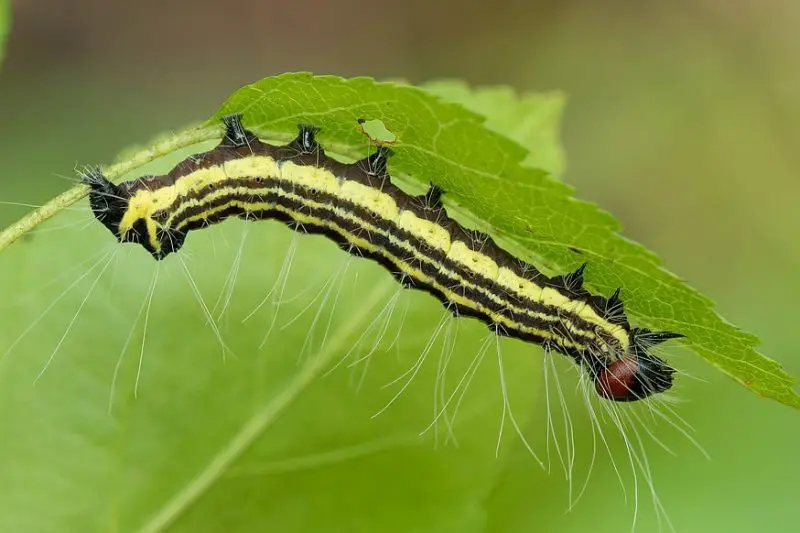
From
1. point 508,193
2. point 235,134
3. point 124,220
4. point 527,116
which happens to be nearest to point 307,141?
point 235,134

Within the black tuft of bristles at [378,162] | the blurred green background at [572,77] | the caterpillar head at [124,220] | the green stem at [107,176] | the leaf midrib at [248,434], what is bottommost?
the leaf midrib at [248,434]

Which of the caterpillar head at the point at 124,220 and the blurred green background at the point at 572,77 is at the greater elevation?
the blurred green background at the point at 572,77

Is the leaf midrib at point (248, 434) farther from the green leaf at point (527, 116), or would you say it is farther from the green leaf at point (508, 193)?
the green leaf at point (527, 116)

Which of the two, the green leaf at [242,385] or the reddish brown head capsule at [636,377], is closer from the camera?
the green leaf at [242,385]

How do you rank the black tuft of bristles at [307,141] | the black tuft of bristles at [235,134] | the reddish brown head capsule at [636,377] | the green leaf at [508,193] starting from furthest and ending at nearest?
1. the reddish brown head capsule at [636,377]
2. the black tuft of bristles at [307,141]
3. the black tuft of bristles at [235,134]
4. the green leaf at [508,193]

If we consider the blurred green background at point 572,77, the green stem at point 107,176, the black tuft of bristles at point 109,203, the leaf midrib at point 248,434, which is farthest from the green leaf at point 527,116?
the blurred green background at point 572,77

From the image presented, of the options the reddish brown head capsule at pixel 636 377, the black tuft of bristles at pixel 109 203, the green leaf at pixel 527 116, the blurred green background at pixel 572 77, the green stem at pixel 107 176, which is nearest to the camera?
the green stem at pixel 107 176

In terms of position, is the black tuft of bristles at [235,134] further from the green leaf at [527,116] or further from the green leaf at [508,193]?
the green leaf at [527,116]

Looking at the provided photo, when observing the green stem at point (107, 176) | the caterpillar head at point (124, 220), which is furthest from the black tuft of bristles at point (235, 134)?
the caterpillar head at point (124, 220)

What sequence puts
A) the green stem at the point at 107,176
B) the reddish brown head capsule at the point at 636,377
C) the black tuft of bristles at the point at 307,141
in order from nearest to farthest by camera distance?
the green stem at the point at 107,176 → the black tuft of bristles at the point at 307,141 → the reddish brown head capsule at the point at 636,377

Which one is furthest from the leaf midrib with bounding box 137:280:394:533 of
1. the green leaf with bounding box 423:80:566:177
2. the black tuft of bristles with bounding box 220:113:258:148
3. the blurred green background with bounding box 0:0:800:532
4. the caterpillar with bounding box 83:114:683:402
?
the blurred green background with bounding box 0:0:800:532
